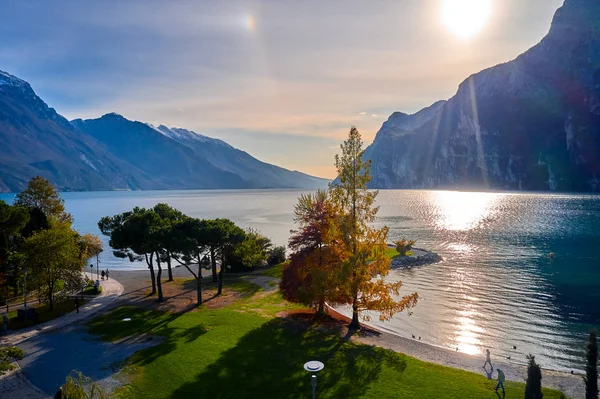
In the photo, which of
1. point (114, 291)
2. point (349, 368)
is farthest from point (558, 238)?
point (114, 291)

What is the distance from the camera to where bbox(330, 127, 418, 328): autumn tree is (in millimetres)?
29578

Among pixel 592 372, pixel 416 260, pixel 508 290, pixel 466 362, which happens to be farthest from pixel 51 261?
pixel 416 260

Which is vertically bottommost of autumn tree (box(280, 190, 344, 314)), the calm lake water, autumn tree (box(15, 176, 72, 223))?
the calm lake water

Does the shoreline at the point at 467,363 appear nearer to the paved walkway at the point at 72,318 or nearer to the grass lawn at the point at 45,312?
the paved walkway at the point at 72,318

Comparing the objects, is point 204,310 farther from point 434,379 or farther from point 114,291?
point 434,379

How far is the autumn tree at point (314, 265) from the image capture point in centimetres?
3028

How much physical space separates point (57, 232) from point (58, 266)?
344 cm

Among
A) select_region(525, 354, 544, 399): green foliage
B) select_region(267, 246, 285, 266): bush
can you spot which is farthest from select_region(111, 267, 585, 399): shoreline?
select_region(267, 246, 285, 266): bush

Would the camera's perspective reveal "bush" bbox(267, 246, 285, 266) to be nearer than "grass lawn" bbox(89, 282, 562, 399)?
No

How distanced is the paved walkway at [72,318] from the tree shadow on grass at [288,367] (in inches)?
Answer: 696

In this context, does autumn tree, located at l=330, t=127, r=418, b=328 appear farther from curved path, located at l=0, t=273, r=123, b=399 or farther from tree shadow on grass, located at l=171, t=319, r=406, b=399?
curved path, located at l=0, t=273, r=123, b=399

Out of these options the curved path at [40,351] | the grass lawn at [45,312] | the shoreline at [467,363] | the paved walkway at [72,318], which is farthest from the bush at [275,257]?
the shoreline at [467,363]

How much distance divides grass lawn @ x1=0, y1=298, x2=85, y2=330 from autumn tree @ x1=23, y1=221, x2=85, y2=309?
2.64 feet

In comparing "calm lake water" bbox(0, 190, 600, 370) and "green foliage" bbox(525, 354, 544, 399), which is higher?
"green foliage" bbox(525, 354, 544, 399)
